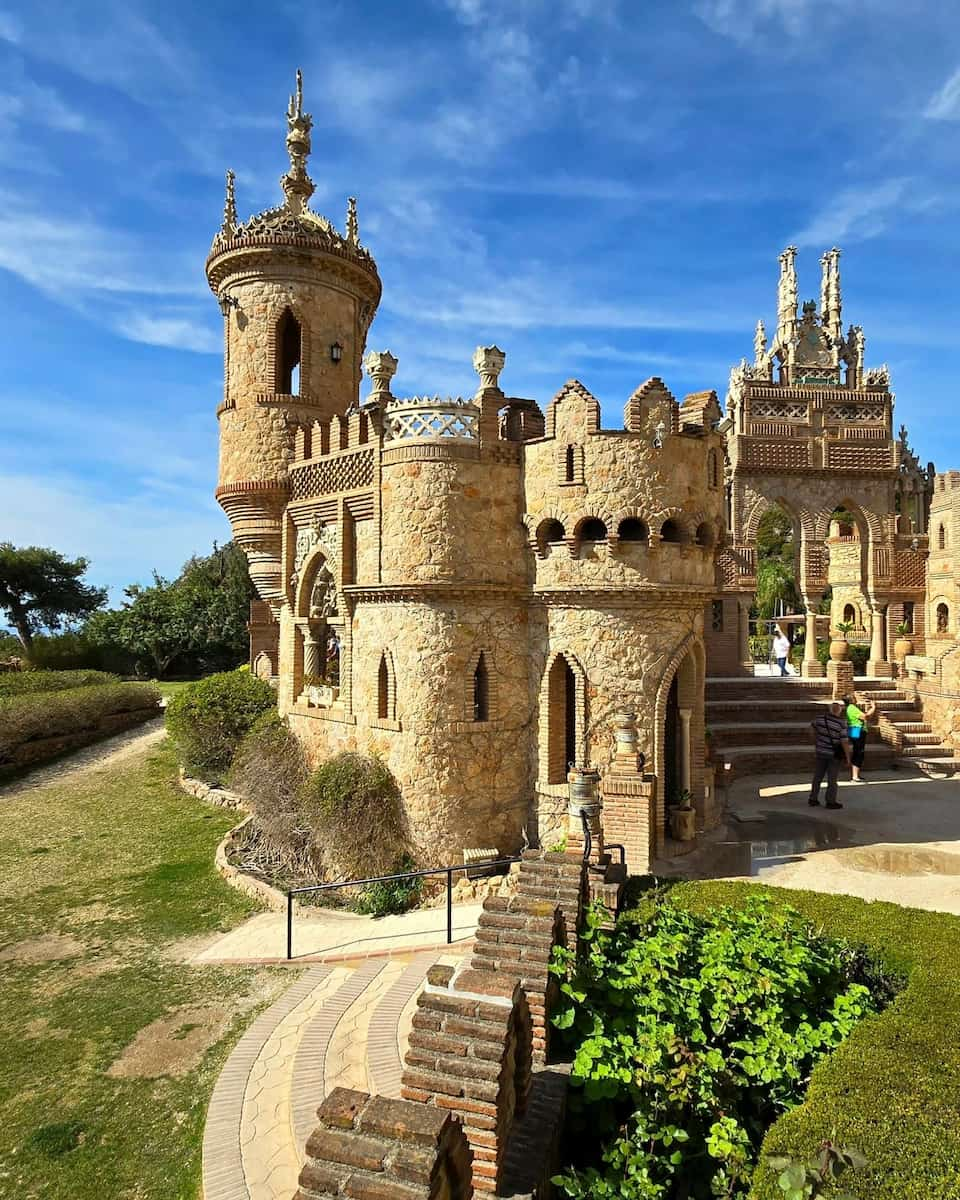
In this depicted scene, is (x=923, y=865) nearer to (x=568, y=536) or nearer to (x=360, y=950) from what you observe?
(x=568, y=536)

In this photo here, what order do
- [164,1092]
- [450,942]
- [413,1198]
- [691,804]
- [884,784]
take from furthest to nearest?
[884,784] → [691,804] → [450,942] → [164,1092] → [413,1198]

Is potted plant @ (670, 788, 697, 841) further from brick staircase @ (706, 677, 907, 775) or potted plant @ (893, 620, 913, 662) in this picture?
potted plant @ (893, 620, 913, 662)

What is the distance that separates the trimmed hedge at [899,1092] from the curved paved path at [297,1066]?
2926 millimetres

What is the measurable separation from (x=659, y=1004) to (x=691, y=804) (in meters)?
7.55

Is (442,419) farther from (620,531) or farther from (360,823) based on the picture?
(360,823)

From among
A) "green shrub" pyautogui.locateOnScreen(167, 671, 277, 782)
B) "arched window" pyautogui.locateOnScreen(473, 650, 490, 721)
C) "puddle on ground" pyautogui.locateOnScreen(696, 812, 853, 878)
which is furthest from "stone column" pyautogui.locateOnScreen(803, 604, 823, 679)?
"green shrub" pyautogui.locateOnScreen(167, 671, 277, 782)

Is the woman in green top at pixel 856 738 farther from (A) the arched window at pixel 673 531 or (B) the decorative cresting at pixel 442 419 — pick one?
(B) the decorative cresting at pixel 442 419

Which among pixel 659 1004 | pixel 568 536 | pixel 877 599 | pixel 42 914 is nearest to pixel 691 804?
pixel 568 536

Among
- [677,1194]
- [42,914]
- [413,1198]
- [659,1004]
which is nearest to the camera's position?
[413,1198]

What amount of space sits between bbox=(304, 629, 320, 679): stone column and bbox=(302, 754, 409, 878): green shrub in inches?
149

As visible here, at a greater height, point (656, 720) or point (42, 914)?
point (656, 720)

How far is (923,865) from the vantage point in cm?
1102

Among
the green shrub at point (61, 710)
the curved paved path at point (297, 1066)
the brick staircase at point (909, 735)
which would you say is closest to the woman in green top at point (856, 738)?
the brick staircase at point (909, 735)

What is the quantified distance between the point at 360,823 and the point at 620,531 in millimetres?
7044
